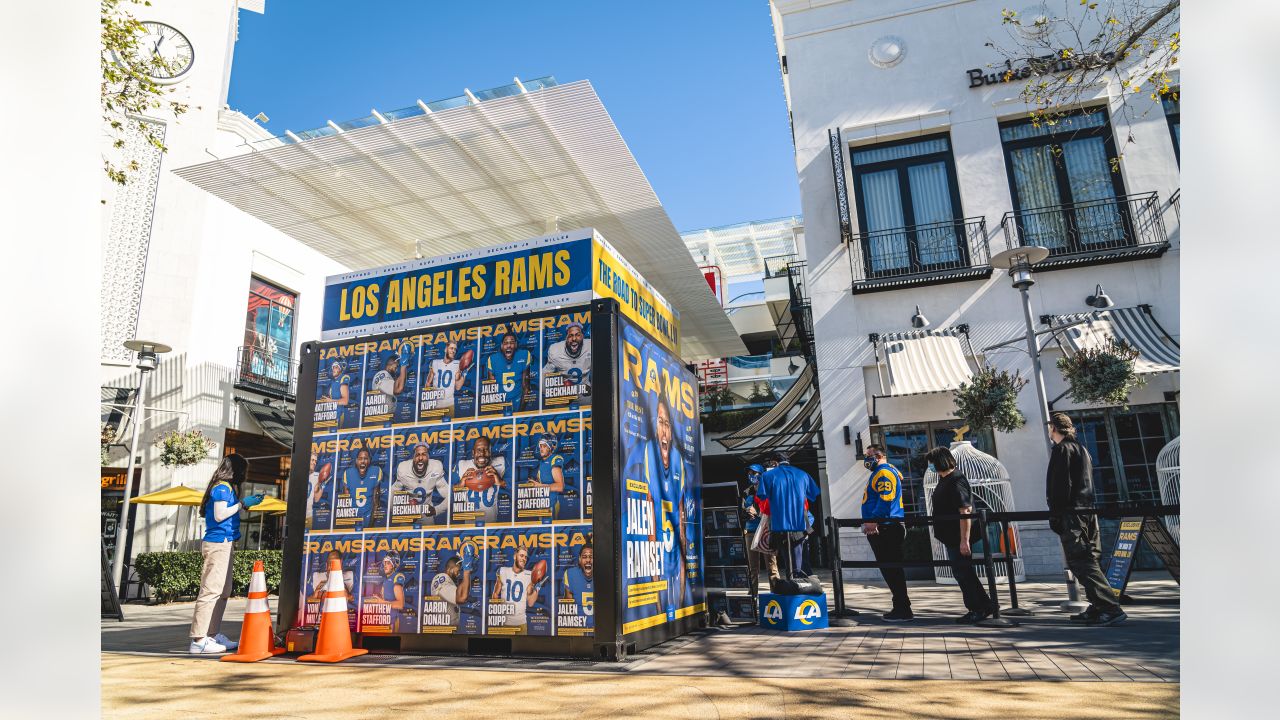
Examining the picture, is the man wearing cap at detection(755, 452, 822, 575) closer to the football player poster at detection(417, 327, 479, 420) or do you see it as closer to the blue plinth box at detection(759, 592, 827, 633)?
the blue plinth box at detection(759, 592, 827, 633)

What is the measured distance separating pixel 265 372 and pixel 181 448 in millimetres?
4763

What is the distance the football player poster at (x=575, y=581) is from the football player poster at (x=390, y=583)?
133cm

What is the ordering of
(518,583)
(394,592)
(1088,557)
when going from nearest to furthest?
(518,583) < (394,592) < (1088,557)

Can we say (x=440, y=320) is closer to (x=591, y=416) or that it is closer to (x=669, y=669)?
(x=591, y=416)

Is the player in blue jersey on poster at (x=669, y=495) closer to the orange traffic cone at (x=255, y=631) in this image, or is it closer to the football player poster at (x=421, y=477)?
the football player poster at (x=421, y=477)

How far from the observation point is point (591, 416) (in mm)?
5852

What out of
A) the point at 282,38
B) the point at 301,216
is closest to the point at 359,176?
the point at 301,216

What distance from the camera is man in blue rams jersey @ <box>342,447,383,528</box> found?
6.41 metres

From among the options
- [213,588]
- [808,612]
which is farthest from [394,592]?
[808,612]

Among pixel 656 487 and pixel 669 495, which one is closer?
pixel 656 487

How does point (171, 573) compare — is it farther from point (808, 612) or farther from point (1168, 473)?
point (1168, 473)

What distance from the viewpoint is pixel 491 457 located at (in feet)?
20.0

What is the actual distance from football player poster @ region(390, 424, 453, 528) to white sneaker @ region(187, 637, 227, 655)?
189cm

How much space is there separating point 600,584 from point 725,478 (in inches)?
696
